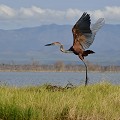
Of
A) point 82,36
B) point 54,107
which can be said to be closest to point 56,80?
point 82,36

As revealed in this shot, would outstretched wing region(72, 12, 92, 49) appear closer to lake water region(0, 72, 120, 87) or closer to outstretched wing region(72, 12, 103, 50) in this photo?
outstretched wing region(72, 12, 103, 50)

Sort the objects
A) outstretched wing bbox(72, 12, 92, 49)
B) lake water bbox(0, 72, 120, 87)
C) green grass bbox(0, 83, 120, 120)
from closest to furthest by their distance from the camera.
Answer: green grass bbox(0, 83, 120, 120), outstretched wing bbox(72, 12, 92, 49), lake water bbox(0, 72, 120, 87)

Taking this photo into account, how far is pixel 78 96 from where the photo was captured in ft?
28.7

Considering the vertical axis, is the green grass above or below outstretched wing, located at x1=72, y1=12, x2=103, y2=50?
below

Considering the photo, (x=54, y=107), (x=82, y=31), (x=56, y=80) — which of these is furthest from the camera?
(x=56, y=80)

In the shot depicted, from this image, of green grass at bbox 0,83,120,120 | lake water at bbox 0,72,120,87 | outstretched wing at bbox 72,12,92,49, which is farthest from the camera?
lake water at bbox 0,72,120,87

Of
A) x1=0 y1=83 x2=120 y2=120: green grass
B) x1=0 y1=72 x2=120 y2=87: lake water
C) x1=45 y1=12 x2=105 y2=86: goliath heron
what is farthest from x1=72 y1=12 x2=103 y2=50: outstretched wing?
x1=0 y1=83 x2=120 y2=120: green grass

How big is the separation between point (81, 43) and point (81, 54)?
0.25 m

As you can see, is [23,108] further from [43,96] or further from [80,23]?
[80,23]

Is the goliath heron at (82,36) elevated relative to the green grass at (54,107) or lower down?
elevated

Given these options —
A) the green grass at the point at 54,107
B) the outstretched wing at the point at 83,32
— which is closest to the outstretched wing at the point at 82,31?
the outstretched wing at the point at 83,32

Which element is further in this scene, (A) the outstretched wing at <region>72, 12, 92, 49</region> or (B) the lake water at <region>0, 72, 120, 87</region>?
(B) the lake water at <region>0, 72, 120, 87</region>

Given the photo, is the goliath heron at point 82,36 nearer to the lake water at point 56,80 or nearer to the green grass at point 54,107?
the lake water at point 56,80

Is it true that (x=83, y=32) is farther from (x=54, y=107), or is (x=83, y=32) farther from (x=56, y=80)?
(x=56, y=80)
